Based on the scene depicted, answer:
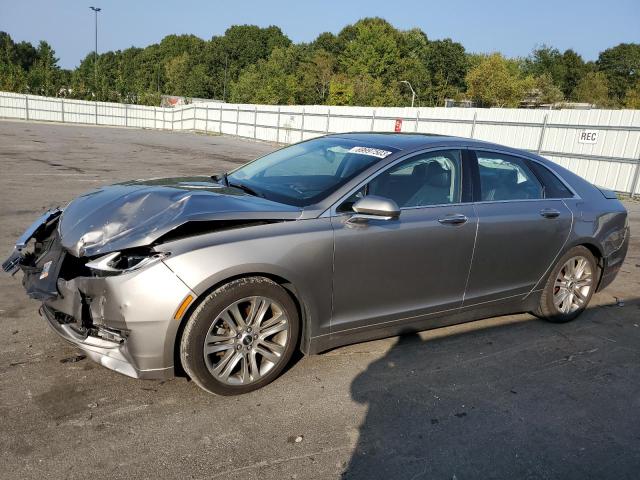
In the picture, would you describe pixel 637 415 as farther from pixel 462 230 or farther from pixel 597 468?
pixel 462 230

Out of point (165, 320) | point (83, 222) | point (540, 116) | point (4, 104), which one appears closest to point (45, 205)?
point (83, 222)

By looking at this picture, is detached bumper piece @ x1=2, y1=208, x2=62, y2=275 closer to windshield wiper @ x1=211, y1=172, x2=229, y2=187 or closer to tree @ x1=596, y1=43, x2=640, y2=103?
windshield wiper @ x1=211, y1=172, x2=229, y2=187

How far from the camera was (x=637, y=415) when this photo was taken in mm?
3342

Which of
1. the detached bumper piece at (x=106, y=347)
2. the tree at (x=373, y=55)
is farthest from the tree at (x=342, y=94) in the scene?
the detached bumper piece at (x=106, y=347)

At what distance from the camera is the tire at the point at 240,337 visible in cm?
299

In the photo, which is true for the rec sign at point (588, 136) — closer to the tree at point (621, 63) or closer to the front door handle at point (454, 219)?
the front door handle at point (454, 219)

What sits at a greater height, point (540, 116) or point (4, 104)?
point (540, 116)

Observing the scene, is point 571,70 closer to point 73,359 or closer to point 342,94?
point 342,94

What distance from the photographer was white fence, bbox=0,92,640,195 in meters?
15.9

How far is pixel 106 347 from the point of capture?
298 centimetres

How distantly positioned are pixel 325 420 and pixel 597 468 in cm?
147

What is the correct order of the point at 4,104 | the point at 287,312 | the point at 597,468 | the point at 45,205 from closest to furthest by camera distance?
the point at 597,468, the point at 287,312, the point at 45,205, the point at 4,104

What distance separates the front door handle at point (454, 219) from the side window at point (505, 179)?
0.35 meters

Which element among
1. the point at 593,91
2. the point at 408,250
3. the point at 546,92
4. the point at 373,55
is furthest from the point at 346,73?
the point at 408,250
